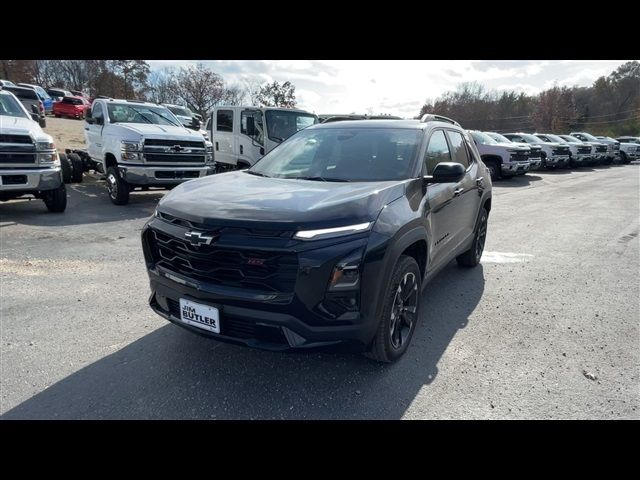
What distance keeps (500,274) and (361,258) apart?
3460 mm

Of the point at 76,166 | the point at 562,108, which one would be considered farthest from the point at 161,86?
the point at 562,108

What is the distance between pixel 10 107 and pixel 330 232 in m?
8.79

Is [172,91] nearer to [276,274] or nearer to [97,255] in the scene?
[97,255]

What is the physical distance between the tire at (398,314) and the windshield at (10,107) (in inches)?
342

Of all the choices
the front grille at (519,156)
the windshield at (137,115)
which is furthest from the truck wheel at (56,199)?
the front grille at (519,156)

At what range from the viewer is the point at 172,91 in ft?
127

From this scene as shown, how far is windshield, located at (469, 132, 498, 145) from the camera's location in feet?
52.7

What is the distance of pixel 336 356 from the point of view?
3.21 m

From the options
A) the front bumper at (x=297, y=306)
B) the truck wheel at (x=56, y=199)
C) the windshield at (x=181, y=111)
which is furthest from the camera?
the windshield at (x=181, y=111)

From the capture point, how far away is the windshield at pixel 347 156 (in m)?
3.42

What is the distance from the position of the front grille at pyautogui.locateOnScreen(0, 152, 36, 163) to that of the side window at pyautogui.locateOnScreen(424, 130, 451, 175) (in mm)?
7040

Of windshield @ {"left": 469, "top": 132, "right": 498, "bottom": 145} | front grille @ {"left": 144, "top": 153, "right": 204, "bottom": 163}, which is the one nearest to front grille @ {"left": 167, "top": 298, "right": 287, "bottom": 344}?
front grille @ {"left": 144, "top": 153, "right": 204, "bottom": 163}

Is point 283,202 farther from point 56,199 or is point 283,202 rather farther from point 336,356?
point 56,199

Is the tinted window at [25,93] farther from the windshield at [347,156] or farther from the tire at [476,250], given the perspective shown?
the tire at [476,250]
